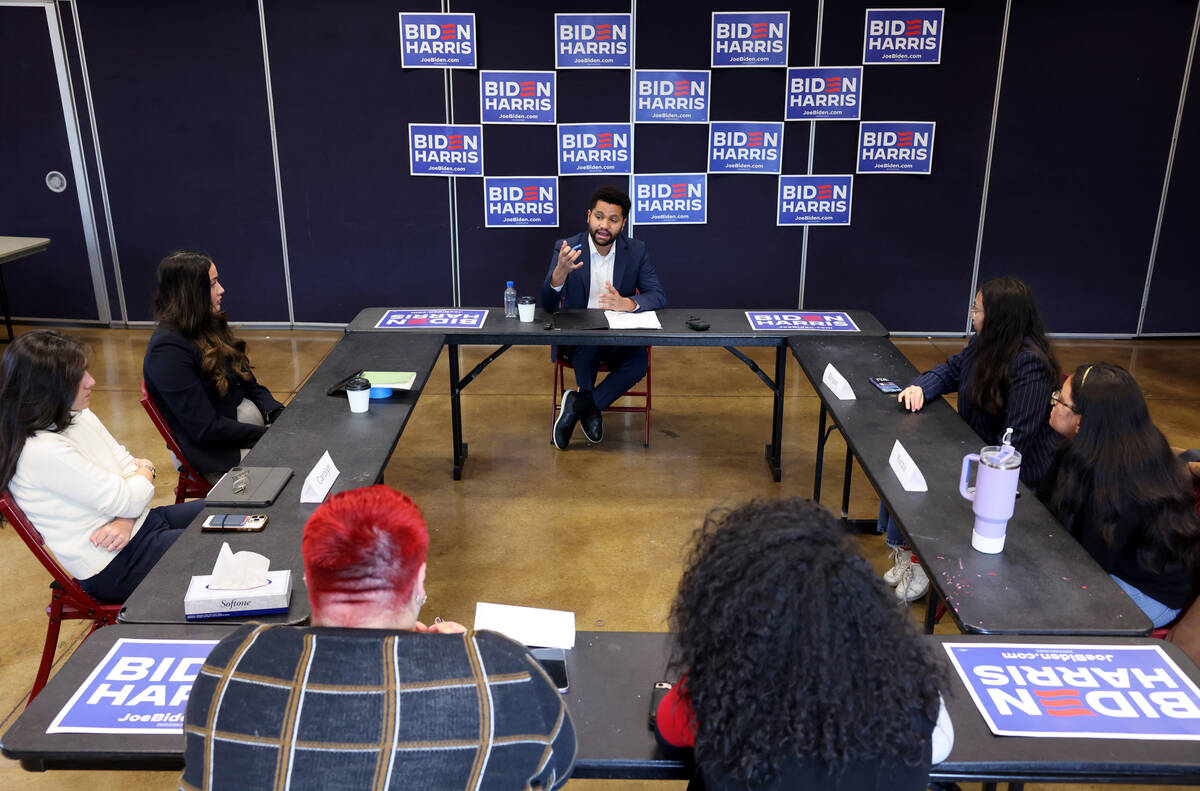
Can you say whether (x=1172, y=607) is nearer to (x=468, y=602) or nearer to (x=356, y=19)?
(x=468, y=602)

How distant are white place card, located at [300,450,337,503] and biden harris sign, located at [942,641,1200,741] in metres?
1.65

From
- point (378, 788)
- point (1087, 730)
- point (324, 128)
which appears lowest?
point (1087, 730)

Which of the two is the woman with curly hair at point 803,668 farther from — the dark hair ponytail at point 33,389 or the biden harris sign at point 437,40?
the biden harris sign at point 437,40

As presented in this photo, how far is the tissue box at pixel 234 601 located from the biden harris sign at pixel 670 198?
4562 millimetres

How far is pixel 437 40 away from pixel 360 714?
212 inches

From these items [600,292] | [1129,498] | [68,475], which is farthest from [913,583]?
[68,475]

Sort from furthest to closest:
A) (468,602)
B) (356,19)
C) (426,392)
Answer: (356,19) < (426,392) < (468,602)

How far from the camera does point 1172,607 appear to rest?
250 centimetres

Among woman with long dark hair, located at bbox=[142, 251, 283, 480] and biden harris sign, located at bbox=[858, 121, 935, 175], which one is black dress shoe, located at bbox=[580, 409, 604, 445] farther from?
biden harris sign, located at bbox=[858, 121, 935, 175]

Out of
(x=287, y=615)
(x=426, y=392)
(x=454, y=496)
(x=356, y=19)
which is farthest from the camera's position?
(x=356, y=19)

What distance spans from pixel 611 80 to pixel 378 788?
537 centimetres

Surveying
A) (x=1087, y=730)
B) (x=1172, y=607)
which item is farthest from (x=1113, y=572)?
(x=1087, y=730)

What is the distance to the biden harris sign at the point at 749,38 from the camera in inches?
234

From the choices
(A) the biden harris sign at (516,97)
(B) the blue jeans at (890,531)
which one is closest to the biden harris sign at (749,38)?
(A) the biden harris sign at (516,97)
